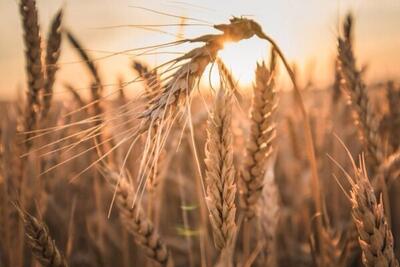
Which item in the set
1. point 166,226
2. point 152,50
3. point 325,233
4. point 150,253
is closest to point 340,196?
point 166,226

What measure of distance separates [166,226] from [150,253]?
1.66 metres

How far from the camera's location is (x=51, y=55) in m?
1.60

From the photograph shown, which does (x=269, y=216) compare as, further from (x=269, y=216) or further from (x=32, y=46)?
(x=32, y=46)

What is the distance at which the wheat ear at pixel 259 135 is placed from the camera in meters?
1.25

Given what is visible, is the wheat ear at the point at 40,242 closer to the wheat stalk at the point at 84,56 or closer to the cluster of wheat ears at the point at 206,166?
the cluster of wheat ears at the point at 206,166

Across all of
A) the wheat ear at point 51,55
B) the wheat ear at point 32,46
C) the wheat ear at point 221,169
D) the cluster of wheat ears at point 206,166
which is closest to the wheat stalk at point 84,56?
the cluster of wheat ears at point 206,166

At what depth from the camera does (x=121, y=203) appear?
4.23 ft

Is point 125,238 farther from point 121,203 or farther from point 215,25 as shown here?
point 215,25

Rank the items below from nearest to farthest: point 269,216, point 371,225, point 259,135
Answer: point 371,225, point 259,135, point 269,216

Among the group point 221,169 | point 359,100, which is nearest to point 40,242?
point 221,169

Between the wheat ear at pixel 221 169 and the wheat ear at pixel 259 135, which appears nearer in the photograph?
the wheat ear at pixel 221 169

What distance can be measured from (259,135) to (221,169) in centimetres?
31

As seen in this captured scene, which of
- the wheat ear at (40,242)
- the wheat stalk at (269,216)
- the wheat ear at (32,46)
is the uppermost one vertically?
the wheat ear at (32,46)

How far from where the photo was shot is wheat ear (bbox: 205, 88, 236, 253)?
100 centimetres
